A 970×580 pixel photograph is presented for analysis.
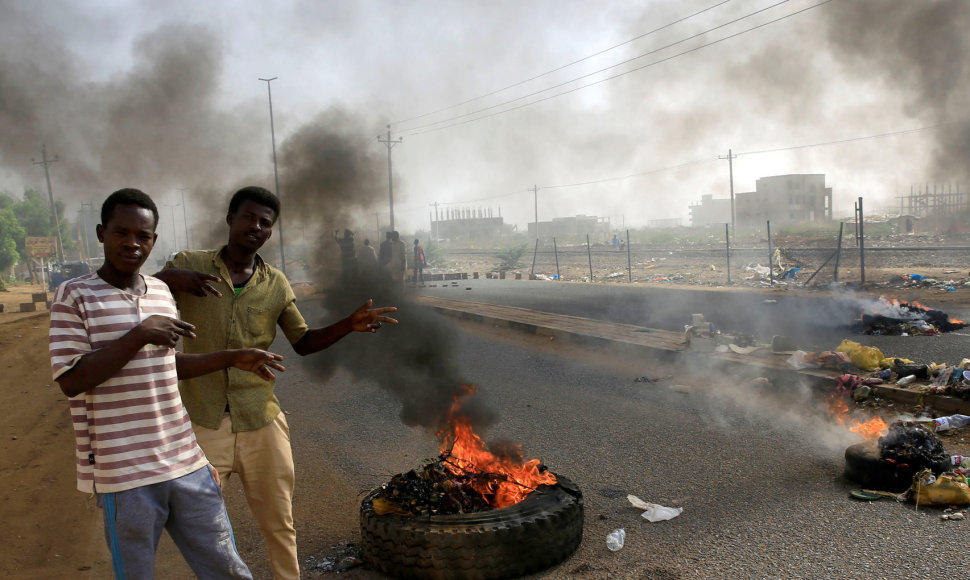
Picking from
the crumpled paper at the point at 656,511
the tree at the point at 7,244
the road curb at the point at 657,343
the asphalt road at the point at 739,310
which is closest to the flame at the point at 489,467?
the crumpled paper at the point at 656,511

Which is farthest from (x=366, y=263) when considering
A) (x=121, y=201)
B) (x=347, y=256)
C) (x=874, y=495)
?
(x=121, y=201)

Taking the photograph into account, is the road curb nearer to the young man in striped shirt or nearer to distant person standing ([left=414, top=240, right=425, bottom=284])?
the young man in striped shirt

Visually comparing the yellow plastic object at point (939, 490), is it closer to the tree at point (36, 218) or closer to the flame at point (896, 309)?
the flame at point (896, 309)

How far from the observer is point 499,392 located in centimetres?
744

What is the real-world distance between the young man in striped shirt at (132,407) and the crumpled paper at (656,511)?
244cm

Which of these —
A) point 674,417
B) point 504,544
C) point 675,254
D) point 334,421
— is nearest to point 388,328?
point 334,421

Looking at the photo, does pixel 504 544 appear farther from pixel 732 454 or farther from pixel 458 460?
pixel 732 454

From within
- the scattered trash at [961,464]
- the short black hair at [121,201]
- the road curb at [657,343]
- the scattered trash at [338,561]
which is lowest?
the scattered trash at [338,561]

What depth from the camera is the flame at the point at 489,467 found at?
3.60m

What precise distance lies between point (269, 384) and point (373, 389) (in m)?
5.15

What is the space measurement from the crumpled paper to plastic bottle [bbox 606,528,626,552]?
0.28 metres

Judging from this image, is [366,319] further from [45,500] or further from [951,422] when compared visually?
[951,422]

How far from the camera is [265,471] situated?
2.63 meters

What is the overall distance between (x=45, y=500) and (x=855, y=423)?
6195mm
